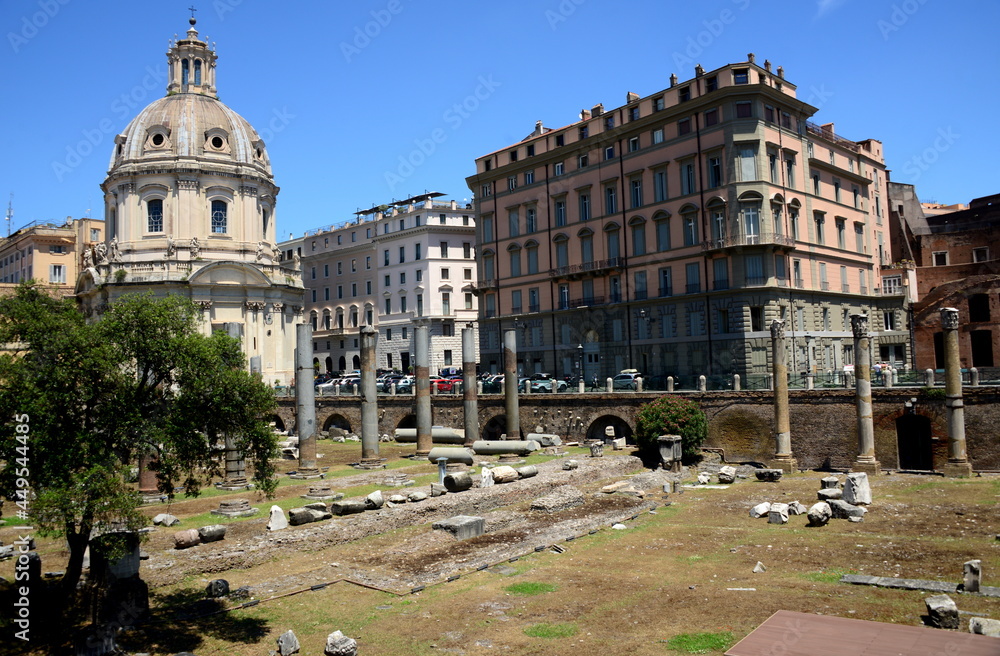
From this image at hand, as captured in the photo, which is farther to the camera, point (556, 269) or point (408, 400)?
point (556, 269)

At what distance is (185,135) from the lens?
61.4 metres

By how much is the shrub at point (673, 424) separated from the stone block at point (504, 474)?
8164mm

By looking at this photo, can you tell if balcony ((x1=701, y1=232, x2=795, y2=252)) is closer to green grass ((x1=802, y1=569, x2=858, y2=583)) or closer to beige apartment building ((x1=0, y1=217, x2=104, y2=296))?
green grass ((x1=802, y1=569, x2=858, y2=583))

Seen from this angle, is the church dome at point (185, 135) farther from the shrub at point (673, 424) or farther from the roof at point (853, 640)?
the roof at point (853, 640)

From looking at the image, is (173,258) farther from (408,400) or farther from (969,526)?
(969,526)

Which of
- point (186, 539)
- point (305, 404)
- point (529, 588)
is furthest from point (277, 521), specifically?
point (305, 404)

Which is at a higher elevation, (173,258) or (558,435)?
(173,258)

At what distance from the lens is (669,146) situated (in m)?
46.2

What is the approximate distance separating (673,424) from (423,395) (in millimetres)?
11858

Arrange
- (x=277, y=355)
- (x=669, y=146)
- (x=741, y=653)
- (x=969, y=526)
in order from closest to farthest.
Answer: (x=741, y=653) → (x=969, y=526) → (x=669, y=146) → (x=277, y=355)

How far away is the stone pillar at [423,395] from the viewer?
117 ft

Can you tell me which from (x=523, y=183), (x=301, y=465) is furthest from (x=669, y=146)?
(x=301, y=465)

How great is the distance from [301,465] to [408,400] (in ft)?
55.2

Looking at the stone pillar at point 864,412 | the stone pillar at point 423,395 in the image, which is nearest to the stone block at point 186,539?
the stone pillar at point 423,395
